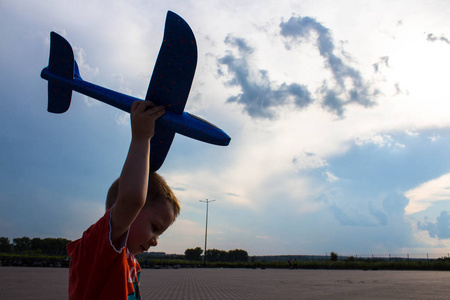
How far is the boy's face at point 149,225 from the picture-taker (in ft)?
5.32

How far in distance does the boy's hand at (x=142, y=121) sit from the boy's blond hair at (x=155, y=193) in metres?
0.46

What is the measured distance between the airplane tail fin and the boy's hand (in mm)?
1269

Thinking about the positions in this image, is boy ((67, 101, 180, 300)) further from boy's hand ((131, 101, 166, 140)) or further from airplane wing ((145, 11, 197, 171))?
airplane wing ((145, 11, 197, 171))

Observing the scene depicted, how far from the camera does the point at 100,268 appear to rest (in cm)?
135

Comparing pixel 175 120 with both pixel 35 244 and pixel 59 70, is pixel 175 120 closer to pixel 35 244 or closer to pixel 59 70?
pixel 59 70

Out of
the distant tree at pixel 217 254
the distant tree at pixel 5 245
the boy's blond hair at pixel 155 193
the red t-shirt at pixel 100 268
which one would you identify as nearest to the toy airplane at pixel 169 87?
the boy's blond hair at pixel 155 193

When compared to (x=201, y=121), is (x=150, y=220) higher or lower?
lower

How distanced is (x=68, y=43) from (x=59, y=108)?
0.52 meters

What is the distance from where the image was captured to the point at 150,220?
165 centimetres

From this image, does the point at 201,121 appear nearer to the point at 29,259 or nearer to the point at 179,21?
the point at 179,21

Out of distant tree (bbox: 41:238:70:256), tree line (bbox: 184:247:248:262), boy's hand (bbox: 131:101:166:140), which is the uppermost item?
boy's hand (bbox: 131:101:166:140)

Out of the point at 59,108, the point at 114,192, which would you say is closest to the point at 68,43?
the point at 59,108

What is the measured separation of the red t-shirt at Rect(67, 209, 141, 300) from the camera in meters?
1.32

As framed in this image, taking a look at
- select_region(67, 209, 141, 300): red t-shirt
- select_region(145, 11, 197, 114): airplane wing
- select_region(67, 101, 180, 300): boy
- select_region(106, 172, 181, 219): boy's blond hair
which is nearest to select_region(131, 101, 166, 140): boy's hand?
select_region(67, 101, 180, 300): boy
